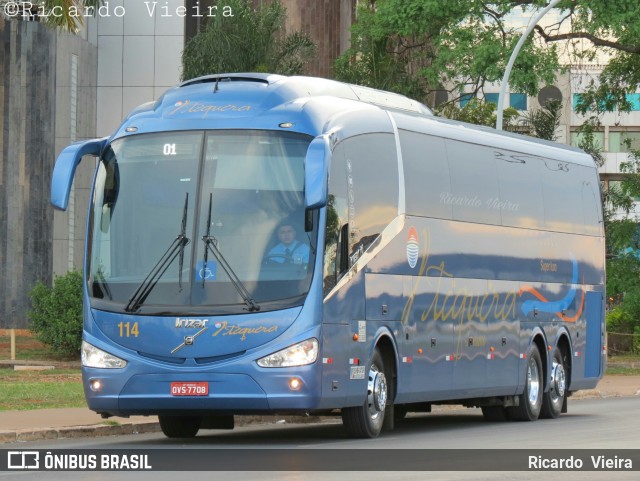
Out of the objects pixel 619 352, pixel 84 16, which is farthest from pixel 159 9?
pixel 619 352

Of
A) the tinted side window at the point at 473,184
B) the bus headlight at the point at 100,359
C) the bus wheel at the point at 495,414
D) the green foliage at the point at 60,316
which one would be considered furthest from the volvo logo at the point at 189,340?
the green foliage at the point at 60,316

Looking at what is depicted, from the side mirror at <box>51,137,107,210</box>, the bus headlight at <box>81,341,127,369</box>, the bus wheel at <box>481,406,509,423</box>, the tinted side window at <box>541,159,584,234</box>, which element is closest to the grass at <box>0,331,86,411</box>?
the bus headlight at <box>81,341,127,369</box>

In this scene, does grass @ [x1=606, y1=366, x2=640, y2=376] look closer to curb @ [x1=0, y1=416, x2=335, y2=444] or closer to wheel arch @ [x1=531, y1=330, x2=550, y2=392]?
wheel arch @ [x1=531, y1=330, x2=550, y2=392]

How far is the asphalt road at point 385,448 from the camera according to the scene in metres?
13.6

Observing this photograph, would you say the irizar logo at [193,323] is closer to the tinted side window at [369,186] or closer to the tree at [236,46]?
the tinted side window at [369,186]

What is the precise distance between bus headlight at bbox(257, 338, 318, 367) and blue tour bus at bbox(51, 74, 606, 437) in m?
0.01

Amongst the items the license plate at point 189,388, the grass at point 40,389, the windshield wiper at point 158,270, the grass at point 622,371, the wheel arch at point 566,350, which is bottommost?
the grass at point 622,371

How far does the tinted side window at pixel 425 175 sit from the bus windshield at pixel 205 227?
2564 millimetres

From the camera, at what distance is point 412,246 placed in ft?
65.2

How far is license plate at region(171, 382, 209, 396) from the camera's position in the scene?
16.9 metres

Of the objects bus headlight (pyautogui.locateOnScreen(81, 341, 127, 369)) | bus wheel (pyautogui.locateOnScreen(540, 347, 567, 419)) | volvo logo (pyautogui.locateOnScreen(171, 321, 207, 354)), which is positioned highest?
volvo logo (pyautogui.locateOnScreen(171, 321, 207, 354))

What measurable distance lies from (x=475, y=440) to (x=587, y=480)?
18.2ft

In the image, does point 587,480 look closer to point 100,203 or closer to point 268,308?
point 268,308

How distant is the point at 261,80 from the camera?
18.4m
